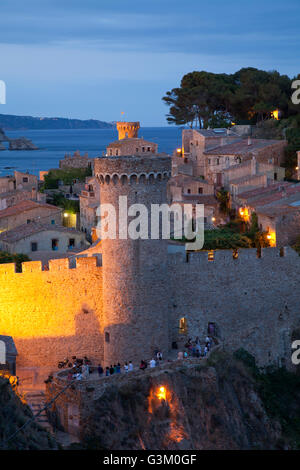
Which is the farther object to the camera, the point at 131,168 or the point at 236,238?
the point at 236,238

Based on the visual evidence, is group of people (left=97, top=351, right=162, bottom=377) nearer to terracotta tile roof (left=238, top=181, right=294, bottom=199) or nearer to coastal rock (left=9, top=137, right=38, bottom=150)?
terracotta tile roof (left=238, top=181, right=294, bottom=199)

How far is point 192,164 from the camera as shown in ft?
164

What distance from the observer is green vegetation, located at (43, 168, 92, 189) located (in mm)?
53344

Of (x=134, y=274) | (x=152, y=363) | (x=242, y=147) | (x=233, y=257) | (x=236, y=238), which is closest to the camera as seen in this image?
(x=152, y=363)

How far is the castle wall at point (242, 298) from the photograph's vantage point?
2561cm

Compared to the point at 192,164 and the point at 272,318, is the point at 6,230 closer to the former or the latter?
the point at 192,164

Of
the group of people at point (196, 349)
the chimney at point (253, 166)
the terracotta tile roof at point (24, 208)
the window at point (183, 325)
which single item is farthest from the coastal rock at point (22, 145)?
the group of people at point (196, 349)

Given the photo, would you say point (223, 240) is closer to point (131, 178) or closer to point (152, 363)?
point (152, 363)

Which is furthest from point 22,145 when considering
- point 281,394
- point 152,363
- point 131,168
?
point 152,363

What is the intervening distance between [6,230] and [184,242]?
44.9 feet

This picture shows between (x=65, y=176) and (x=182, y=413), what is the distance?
33376 millimetres

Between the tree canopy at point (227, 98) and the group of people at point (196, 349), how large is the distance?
30.8 metres

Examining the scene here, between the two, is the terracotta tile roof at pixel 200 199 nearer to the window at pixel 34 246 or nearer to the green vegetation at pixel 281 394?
the window at pixel 34 246

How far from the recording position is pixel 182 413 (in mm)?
23031
